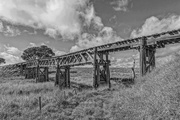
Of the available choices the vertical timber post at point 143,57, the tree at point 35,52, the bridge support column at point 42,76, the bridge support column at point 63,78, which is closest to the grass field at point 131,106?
the vertical timber post at point 143,57

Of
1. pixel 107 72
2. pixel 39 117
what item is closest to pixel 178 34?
pixel 107 72

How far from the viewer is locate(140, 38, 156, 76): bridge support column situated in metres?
7.76

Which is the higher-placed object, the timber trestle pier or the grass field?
the timber trestle pier

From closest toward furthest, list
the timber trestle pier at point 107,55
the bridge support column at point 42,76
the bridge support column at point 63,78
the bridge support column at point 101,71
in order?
the timber trestle pier at point 107,55, the bridge support column at point 101,71, the bridge support column at point 63,78, the bridge support column at point 42,76

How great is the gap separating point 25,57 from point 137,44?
44.3 m

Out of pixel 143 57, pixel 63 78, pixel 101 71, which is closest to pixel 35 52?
pixel 63 78

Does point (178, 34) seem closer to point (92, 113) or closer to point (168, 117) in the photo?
point (168, 117)

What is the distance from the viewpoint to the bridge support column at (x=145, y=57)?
7755 mm

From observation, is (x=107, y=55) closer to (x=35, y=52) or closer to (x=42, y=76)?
(x=42, y=76)

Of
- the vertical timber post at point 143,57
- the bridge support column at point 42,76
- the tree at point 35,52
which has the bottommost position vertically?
the bridge support column at point 42,76

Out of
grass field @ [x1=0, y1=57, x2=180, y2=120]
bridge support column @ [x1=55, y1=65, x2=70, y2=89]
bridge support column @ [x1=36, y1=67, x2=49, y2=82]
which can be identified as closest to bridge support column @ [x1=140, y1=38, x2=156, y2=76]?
grass field @ [x1=0, y1=57, x2=180, y2=120]

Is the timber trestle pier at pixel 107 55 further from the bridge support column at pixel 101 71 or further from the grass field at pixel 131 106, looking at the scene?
the grass field at pixel 131 106

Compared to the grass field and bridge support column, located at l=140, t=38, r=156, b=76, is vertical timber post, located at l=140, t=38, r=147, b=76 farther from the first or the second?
the grass field

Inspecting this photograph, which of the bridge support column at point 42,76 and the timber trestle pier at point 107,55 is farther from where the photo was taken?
the bridge support column at point 42,76
